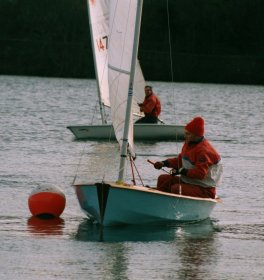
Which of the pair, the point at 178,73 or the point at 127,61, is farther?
Result: the point at 178,73

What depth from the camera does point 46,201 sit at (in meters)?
19.6

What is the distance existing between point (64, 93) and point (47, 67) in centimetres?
2623

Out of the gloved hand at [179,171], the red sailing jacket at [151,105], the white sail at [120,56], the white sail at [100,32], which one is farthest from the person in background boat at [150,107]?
the gloved hand at [179,171]

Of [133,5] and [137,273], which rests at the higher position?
[133,5]

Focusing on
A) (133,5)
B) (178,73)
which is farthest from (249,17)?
(133,5)

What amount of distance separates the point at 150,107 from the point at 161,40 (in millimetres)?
70506

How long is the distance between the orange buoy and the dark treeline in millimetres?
73069

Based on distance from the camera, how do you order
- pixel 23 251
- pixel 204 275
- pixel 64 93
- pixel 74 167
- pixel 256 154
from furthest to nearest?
pixel 64 93, pixel 256 154, pixel 74 167, pixel 23 251, pixel 204 275

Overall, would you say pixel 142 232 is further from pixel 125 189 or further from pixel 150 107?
pixel 150 107

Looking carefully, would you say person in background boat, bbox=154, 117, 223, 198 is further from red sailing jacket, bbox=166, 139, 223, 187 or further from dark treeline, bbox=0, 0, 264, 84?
dark treeline, bbox=0, 0, 264, 84

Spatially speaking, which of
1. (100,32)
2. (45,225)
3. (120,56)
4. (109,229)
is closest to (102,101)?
(100,32)

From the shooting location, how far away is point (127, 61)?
1973 cm

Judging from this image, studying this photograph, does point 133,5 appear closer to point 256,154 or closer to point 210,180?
point 210,180

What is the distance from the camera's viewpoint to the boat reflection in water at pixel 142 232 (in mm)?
18016
